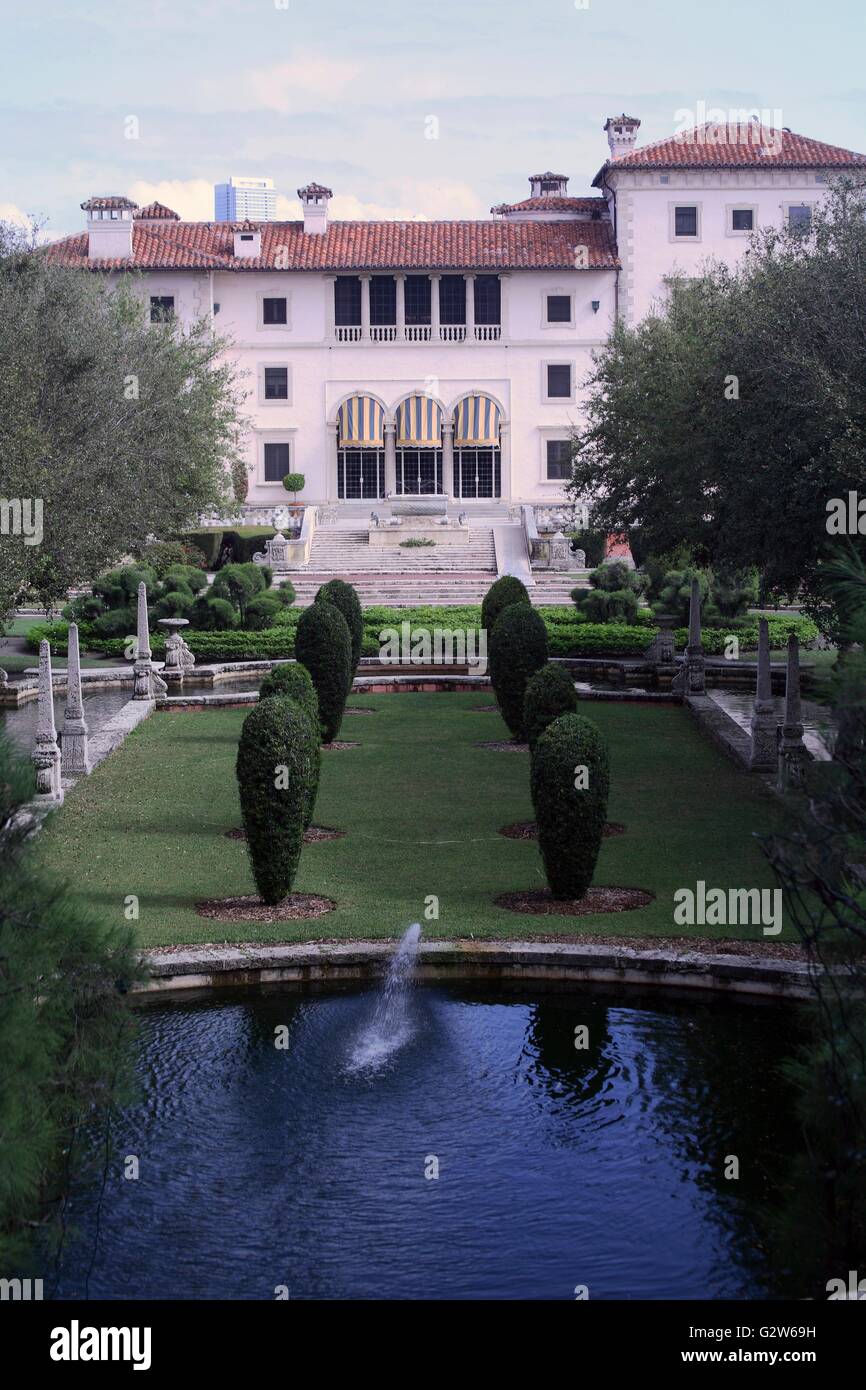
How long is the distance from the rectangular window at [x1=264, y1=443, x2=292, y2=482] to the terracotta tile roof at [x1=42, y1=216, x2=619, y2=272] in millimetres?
5743

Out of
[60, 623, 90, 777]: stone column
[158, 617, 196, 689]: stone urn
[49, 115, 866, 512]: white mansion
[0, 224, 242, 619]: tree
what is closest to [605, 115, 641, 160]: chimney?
[49, 115, 866, 512]: white mansion

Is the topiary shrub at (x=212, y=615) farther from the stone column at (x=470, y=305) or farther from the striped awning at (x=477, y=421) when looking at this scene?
the stone column at (x=470, y=305)

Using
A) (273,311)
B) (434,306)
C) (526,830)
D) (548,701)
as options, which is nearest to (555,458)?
(434,306)

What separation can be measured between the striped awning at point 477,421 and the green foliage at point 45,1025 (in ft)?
153

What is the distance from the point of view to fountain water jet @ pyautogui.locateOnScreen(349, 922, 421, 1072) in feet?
31.8

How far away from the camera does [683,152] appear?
51938 millimetres

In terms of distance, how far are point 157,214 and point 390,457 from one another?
11849 mm

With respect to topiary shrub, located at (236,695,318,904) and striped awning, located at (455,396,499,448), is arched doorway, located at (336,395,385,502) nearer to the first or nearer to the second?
striped awning, located at (455,396,499,448)

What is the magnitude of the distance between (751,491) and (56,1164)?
36.3 ft

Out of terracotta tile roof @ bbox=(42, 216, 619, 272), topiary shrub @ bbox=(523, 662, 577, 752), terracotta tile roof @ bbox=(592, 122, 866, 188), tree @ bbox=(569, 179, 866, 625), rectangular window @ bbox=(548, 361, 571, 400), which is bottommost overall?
topiary shrub @ bbox=(523, 662, 577, 752)

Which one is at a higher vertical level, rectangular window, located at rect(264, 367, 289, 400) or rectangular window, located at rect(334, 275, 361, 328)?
rectangular window, located at rect(334, 275, 361, 328)

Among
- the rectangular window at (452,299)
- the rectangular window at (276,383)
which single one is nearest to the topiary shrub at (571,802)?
the rectangular window at (276,383)

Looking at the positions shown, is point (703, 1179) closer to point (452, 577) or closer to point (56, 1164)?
point (56, 1164)
